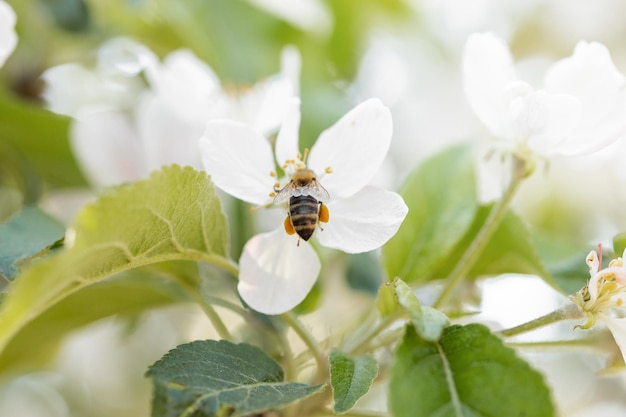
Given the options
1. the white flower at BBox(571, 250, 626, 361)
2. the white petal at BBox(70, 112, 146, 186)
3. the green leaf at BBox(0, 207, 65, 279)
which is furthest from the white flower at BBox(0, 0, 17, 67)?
the white flower at BBox(571, 250, 626, 361)

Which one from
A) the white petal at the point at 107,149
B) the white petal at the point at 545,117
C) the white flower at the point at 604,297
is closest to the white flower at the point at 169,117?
the white petal at the point at 107,149

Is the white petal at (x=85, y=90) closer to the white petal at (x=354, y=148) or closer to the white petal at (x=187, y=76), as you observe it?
the white petal at (x=187, y=76)

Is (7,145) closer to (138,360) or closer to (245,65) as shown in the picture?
(245,65)

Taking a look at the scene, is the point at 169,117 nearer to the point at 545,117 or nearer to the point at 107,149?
the point at 107,149

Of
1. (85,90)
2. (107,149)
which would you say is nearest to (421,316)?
(107,149)

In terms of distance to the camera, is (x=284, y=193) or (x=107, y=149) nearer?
(x=284, y=193)

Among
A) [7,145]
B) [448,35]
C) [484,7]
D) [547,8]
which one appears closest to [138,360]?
[7,145]
